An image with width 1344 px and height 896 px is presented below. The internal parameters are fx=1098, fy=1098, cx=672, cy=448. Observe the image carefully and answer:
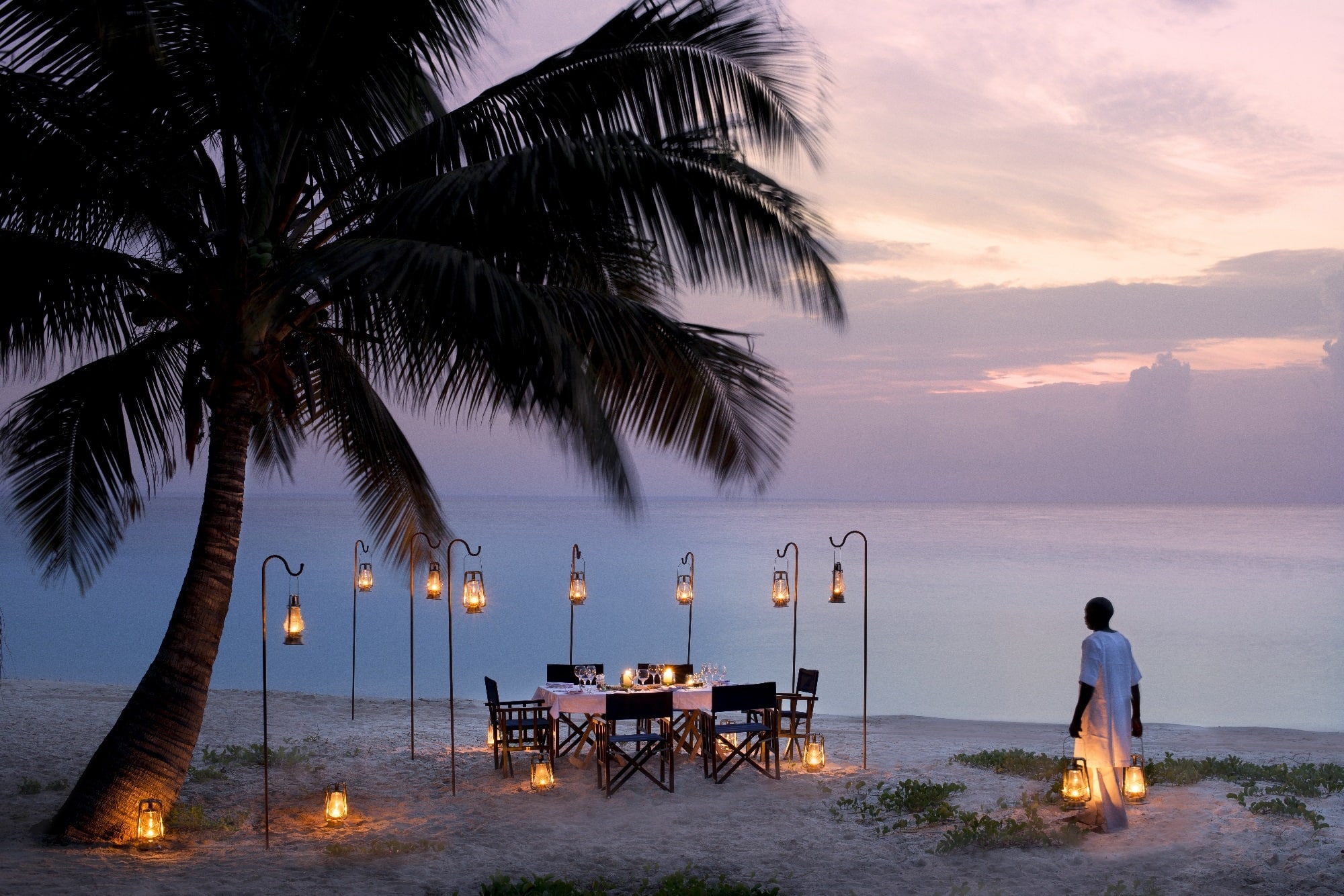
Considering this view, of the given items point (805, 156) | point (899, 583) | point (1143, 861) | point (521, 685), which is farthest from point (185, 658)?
point (899, 583)

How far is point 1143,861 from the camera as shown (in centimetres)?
581

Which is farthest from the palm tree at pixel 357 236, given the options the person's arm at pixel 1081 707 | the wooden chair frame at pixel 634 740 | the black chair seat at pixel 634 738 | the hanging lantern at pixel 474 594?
the black chair seat at pixel 634 738

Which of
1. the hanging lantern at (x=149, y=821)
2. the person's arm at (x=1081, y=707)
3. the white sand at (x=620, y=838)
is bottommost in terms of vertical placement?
the white sand at (x=620, y=838)

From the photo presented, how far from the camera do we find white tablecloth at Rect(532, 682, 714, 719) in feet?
28.0

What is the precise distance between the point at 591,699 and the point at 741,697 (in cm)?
117

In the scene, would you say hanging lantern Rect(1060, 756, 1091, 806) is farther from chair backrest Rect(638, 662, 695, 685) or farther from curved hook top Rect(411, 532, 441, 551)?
curved hook top Rect(411, 532, 441, 551)

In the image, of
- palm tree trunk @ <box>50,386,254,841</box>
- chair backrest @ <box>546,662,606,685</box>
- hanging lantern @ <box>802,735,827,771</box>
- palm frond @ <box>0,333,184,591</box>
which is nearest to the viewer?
palm tree trunk @ <box>50,386,254,841</box>

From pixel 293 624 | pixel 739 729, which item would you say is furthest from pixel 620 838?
pixel 293 624

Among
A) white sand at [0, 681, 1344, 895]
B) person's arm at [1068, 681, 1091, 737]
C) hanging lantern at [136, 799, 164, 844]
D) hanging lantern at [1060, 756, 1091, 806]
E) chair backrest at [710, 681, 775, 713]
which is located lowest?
white sand at [0, 681, 1344, 895]

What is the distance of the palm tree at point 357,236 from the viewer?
5.76 m

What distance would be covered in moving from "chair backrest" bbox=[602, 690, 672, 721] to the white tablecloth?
0.40m

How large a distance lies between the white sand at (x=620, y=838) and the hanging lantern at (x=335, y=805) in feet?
0.28

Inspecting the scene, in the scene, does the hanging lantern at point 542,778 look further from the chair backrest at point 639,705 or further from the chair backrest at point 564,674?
the chair backrest at point 564,674

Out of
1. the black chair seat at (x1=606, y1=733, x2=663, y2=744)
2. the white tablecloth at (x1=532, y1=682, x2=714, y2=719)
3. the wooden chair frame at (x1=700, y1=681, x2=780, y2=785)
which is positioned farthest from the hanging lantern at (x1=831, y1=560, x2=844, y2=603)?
the black chair seat at (x1=606, y1=733, x2=663, y2=744)
